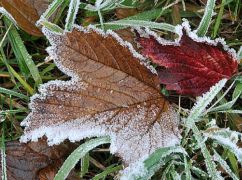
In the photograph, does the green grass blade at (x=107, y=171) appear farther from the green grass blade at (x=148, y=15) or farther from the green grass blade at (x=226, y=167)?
the green grass blade at (x=148, y=15)

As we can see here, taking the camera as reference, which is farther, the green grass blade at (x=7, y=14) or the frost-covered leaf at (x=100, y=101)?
the green grass blade at (x=7, y=14)

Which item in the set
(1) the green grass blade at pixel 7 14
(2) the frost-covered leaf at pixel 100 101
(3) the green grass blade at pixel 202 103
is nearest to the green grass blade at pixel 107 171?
(2) the frost-covered leaf at pixel 100 101

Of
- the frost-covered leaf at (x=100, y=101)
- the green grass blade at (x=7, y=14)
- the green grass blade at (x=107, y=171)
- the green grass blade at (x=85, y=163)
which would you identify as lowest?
the green grass blade at (x=107, y=171)

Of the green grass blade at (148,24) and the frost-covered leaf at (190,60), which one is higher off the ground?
the green grass blade at (148,24)

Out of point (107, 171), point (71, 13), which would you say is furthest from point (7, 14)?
point (107, 171)

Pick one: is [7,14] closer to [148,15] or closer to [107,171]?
[148,15]

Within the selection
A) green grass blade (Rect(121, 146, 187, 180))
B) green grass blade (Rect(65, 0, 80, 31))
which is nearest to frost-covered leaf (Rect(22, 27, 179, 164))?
green grass blade (Rect(121, 146, 187, 180))

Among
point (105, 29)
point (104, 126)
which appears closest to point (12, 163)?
point (104, 126)
